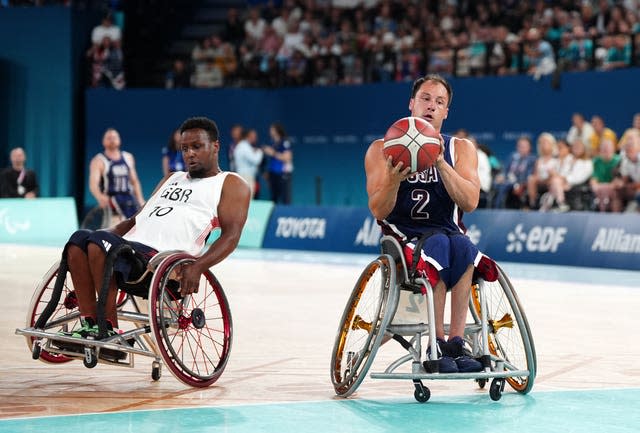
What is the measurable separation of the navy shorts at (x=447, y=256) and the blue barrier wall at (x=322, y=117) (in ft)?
51.8

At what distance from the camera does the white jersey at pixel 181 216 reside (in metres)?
6.59

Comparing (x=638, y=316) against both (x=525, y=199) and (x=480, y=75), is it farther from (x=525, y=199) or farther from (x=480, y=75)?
(x=480, y=75)

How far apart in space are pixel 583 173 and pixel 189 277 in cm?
1216

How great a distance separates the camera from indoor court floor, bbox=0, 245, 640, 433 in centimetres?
541

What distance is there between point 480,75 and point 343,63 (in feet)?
11.0

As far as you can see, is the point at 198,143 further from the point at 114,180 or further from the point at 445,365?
the point at 114,180

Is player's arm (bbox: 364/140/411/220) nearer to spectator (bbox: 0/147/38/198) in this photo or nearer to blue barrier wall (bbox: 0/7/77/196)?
spectator (bbox: 0/147/38/198)

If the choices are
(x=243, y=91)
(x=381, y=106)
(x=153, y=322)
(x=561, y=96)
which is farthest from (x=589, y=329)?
(x=243, y=91)

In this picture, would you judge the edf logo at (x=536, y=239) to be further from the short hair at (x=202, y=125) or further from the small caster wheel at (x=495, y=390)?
the small caster wheel at (x=495, y=390)

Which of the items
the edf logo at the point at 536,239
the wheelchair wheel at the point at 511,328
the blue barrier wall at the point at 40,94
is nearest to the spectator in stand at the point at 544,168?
the edf logo at the point at 536,239

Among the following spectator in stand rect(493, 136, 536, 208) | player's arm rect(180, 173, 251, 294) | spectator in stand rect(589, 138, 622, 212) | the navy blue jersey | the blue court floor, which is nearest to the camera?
the blue court floor

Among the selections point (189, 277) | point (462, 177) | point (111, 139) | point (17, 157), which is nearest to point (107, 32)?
point (17, 157)

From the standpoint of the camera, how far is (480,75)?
21781 mm

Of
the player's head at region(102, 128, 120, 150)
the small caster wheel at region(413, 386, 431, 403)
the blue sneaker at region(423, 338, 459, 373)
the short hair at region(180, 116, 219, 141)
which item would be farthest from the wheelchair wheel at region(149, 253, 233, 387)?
the player's head at region(102, 128, 120, 150)
